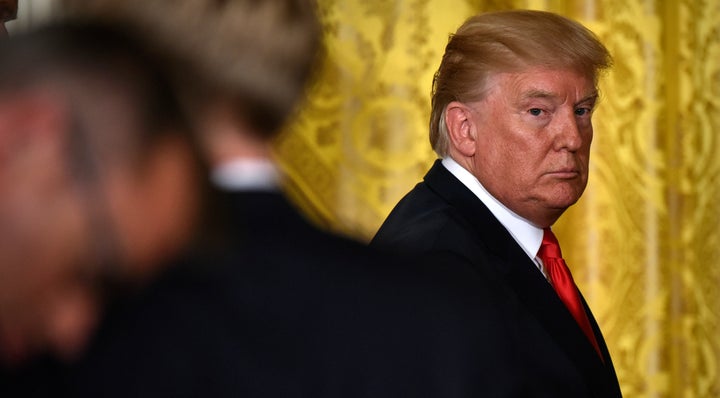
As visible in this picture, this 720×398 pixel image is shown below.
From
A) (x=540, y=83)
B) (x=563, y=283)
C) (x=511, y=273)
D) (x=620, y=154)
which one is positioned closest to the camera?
(x=511, y=273)

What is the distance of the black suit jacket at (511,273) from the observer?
165 cm

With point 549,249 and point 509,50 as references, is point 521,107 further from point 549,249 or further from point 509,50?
point 549,249

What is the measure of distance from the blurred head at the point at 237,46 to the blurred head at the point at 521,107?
53.6 inches

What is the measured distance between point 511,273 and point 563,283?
185 millimetres

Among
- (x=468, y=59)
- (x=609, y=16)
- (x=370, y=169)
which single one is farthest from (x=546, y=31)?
(x=609, y=16)

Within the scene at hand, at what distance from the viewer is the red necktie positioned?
197 centimetres

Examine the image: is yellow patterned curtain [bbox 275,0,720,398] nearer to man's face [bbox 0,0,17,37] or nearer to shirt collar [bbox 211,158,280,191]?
man's face [bbox 0,0,17,37]

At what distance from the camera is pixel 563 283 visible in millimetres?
1987

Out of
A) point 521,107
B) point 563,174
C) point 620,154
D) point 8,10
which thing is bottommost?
point 563,174

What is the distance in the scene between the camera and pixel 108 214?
0.61m

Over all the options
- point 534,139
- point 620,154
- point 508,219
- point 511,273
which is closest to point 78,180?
point 511,273

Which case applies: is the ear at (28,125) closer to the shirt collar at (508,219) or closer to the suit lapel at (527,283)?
the suit lapel at (527,283)

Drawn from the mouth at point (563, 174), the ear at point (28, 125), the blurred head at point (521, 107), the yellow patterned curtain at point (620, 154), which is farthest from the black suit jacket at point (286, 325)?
the yellow patterned curtain at point (620, 154)

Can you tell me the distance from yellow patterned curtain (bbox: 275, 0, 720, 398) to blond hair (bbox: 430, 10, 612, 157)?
1.12 m
